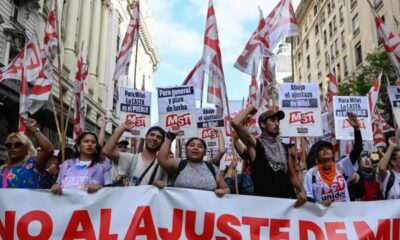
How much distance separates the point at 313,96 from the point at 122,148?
11.4ft

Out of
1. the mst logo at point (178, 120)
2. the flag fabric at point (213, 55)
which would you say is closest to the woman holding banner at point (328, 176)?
the flag fabric at point (213, 55)

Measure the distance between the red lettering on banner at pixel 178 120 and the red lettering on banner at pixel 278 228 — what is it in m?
3.35

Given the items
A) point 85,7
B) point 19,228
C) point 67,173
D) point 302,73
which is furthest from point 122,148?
point 302,73

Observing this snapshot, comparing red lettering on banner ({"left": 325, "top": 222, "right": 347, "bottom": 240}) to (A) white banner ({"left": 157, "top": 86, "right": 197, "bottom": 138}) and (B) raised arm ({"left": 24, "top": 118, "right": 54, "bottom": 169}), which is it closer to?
(B) raised arm ({"left": 24, "top": 118, "right": 54, "bottom": 169})

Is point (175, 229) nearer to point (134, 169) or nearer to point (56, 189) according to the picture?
point (134, 169)

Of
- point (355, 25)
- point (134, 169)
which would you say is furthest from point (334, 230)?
point (355, 25)

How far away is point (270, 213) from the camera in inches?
157

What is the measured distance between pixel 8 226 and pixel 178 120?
12.2 ft

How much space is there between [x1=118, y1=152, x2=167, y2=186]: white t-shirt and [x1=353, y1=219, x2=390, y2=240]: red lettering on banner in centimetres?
191

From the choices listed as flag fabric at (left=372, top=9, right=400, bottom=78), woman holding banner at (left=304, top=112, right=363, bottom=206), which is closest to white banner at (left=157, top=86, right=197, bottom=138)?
woman holding banner at (left=304, top=112, right=363, bottom=206)

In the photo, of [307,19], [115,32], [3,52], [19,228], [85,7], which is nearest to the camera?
[19,228]

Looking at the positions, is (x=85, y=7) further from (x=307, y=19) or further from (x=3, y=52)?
(x=307, y=19)

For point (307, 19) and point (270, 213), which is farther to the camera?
point (307, 19)

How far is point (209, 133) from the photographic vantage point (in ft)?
30.5
